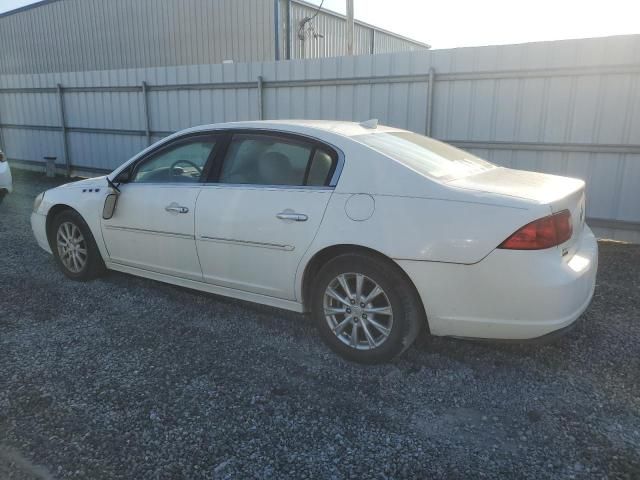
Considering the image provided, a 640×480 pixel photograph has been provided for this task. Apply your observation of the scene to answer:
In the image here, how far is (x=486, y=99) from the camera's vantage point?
271 inches

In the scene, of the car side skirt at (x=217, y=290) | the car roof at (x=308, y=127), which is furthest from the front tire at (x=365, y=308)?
the car roof at (x=308, y=127)

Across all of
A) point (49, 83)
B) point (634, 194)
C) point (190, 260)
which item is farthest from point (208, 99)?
point (634, 194)

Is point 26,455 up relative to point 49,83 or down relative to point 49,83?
down

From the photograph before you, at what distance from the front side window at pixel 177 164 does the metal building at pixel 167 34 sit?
12.5 metres

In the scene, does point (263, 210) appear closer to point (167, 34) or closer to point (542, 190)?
point (542, 190)

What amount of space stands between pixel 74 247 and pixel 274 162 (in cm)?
236

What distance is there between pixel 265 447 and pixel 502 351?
179 cm

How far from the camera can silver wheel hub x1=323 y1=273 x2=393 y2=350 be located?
315 centimetres

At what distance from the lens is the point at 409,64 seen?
736cm

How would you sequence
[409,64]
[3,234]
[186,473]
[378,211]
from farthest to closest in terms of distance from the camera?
1. [409,64]
2. [3,234]
3. [378,211]
4. [186,473]

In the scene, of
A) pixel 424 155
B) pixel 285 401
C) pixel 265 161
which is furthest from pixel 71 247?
pixel 424 155

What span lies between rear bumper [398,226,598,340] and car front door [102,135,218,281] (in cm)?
178

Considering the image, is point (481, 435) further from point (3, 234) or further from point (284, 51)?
point (284, 51)

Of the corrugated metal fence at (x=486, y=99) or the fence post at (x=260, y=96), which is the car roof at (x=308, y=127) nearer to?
the corrugated metal fence at (x=486, y=99)
